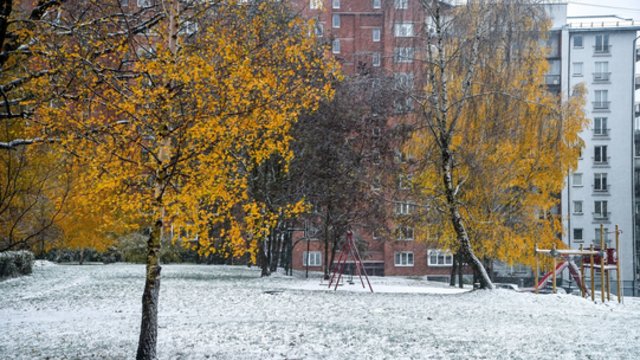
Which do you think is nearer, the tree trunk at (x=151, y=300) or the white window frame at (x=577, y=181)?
the tree trunk at (x=151, y=300)

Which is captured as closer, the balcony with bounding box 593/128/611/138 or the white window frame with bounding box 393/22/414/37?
the white window frame with bounding box 393/22/414/37

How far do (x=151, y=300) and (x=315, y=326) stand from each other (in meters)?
4.30

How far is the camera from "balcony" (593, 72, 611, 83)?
69312 millimetres

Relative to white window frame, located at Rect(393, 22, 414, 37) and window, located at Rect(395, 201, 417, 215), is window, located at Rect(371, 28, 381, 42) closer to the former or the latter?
window, located at Rect(395, 201, 417, 215)

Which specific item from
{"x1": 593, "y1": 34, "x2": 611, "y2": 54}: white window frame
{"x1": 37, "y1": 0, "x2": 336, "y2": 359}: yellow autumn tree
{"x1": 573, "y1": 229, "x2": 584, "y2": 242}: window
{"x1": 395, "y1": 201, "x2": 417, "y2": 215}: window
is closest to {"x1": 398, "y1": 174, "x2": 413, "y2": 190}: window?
{"x1": 395, "y1": 201, "x2": 417, "y2": 215}: window

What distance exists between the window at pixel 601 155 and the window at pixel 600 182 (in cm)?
145

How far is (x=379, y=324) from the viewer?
13805mm

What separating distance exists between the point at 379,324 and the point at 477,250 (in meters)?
17.0

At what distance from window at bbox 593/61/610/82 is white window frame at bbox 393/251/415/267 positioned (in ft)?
89.2

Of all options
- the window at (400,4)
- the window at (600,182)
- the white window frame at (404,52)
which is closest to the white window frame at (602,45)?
the window at (600,182)

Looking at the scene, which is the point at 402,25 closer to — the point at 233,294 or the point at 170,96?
the point at 233,294

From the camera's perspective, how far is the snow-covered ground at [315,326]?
1075 centimetres

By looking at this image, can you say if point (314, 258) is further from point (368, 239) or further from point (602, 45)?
point (602, 45)

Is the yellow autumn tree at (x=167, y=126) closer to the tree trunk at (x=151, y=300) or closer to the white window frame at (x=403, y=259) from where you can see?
the tree trunk at (x=151, y=300)
